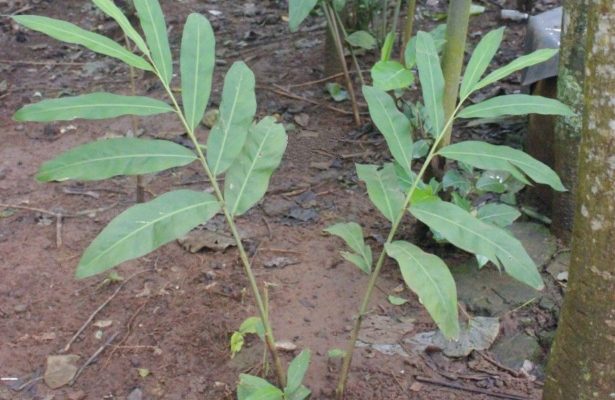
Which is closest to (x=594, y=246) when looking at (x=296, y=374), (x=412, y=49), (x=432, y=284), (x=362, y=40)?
(x=432, y=284)

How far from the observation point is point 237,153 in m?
2.14

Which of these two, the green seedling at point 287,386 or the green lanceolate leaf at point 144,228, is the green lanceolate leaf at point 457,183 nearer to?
the green seedling at point 287,386

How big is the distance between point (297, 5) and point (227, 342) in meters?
1.32

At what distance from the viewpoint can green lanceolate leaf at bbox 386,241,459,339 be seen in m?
1.83

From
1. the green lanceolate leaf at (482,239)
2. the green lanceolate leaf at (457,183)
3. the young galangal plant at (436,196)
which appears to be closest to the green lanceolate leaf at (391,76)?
the green lanceolate leaf at (457,183)

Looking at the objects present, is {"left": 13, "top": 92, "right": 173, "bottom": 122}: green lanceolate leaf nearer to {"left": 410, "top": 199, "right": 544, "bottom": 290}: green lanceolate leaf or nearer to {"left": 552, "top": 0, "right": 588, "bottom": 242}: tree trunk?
{"left": 410, "top": 199, "right": 544, "bottom": 290}: green lanceolate leaf

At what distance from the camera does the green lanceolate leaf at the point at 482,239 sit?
1.91 m

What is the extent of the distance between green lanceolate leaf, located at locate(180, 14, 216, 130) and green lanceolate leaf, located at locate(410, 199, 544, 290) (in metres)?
0.60

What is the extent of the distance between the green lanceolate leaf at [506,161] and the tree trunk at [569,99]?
942 mm

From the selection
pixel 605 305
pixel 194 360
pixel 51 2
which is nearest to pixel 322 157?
pixel 194 360

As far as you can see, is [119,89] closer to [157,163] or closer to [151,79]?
[151,79]

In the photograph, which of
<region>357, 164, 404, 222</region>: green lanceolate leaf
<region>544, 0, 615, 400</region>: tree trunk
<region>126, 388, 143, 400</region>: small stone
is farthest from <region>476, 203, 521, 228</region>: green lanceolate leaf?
<region>126, 388, 143, 400</region>: small stone

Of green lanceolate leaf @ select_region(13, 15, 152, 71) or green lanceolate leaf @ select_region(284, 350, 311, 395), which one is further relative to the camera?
green lanceolate leaf @ select_region(284, 350, 311, 395)

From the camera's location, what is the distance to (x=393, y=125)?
2.24m
